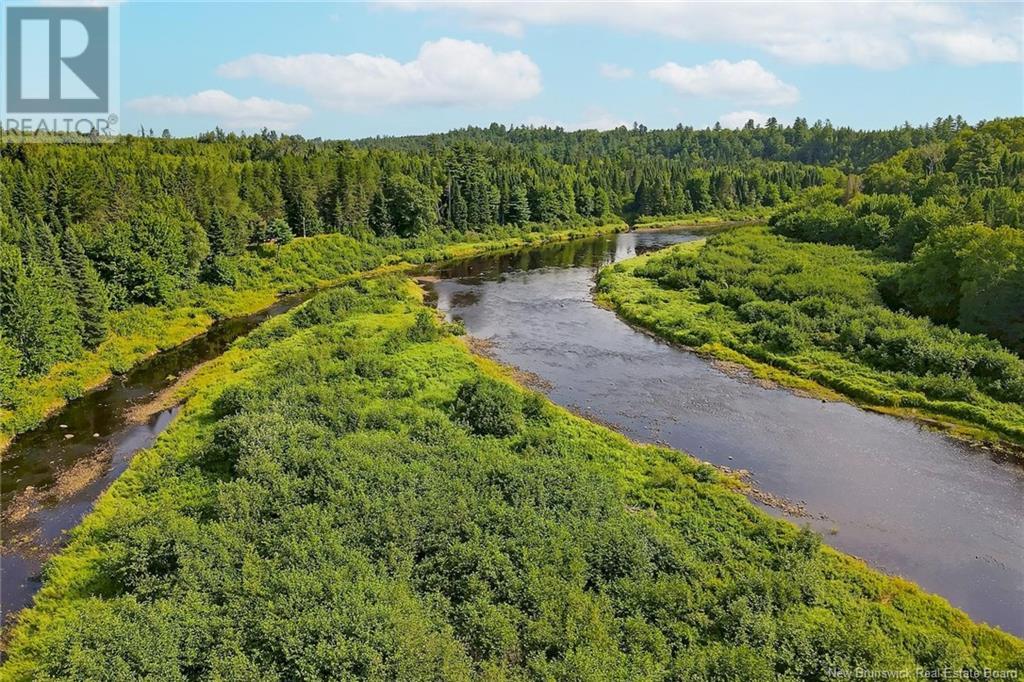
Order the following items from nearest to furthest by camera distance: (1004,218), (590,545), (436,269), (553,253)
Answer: (590,545), (1004,218), (436,269), (553,253)

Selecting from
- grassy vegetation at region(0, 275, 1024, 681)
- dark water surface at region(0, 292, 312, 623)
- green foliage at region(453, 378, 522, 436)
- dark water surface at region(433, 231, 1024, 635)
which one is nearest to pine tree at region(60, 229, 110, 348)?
dark water surface at region(0, 292, 312, 623)

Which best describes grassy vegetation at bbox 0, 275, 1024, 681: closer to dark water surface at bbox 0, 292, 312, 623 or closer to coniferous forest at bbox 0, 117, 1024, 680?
coniferous forest at bbox 0, 117, 1024, 680

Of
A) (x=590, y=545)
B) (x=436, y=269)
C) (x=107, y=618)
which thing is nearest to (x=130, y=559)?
(x=107, y=618)

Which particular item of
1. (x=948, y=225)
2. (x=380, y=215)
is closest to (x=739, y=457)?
(x=948, y=225)

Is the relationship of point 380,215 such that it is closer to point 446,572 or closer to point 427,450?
point 427,450

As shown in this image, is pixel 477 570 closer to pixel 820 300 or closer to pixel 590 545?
pixel 590 545

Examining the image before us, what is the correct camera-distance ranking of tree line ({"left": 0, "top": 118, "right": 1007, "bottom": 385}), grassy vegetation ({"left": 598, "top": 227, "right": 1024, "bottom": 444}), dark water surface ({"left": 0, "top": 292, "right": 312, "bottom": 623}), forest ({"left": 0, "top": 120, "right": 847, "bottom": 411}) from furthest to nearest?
tree line ({"left": 0, "top": 118, "right": 1007, "bottom": 385})
forest ({"left": 0, "top": 120, "right": 847, "bottom": 411})
grassy vegetation ({"left": 598, "top": 227, "right": 1024, "bottom": 444})
dark water surface ({"left": 0, "top": 292, "right": 312, "bottom": 623})

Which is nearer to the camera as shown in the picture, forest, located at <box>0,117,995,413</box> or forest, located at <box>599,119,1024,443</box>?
forest, located at <box>599,119,1024,443</box>
